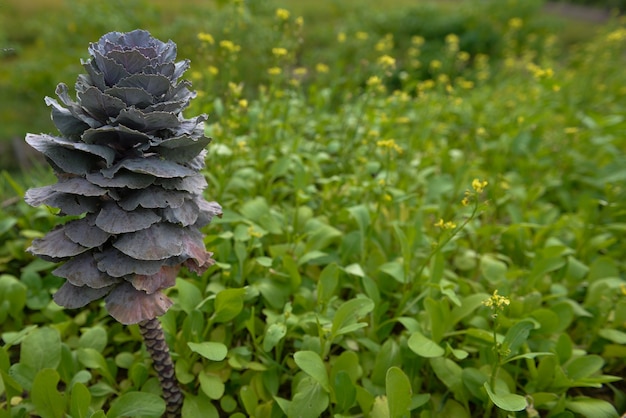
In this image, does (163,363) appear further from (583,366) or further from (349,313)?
(583,366)

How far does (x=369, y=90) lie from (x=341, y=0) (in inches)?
325

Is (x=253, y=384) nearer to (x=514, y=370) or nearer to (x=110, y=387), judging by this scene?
(x=110, y=387)

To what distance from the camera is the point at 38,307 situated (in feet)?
6.56

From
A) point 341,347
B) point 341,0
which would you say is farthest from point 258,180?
point 341,0

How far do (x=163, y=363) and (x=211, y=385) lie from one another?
219mm

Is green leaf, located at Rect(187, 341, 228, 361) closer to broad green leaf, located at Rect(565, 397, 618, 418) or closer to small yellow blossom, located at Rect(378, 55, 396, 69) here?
broad green leaf, located at Rect(565, 397, 618, 418)

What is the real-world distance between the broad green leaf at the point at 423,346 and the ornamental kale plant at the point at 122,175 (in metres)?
0.87

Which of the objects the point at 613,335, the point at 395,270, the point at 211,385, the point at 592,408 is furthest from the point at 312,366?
the point at 613,335

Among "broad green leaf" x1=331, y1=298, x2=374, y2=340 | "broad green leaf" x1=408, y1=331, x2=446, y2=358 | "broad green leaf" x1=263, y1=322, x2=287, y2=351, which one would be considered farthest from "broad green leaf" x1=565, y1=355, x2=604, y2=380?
"broad green leaf" x1=263, y1=322, x2=287, y2=351

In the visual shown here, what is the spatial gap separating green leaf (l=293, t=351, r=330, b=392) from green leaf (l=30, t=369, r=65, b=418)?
801 millimetres

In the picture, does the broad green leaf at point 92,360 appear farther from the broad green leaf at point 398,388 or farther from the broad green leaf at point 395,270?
the broad green leaf at point 395,270

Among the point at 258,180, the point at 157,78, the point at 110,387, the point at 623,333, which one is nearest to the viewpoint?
the point at 157,78

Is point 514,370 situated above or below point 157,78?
below

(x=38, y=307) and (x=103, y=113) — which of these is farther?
(x=38, y=307)
